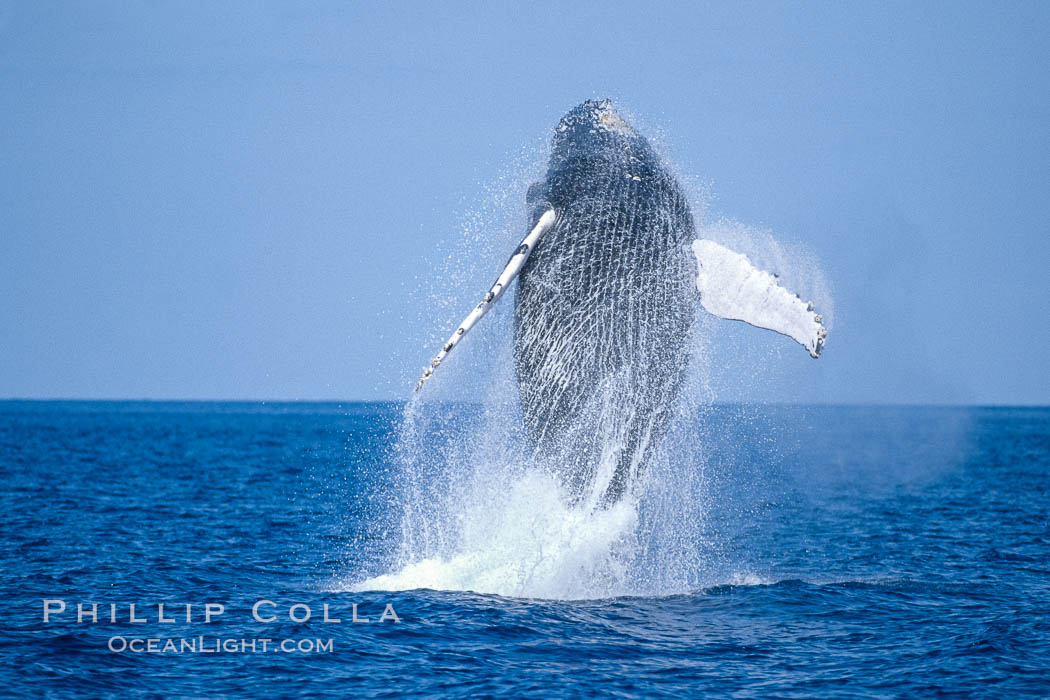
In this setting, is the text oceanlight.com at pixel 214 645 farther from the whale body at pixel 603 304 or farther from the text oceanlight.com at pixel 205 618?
the whale body at pixel 603 304

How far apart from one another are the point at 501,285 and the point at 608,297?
1.36 m

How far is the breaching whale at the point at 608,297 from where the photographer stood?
1206 centimetres

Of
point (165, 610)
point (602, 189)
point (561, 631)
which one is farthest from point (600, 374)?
point (165, 610)

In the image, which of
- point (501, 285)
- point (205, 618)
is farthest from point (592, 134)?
point (205, 618)

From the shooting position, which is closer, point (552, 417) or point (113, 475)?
point (552, 417)

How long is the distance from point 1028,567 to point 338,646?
10.5 metres

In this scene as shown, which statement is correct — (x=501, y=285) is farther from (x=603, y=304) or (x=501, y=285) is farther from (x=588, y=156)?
(x=588, y=156)

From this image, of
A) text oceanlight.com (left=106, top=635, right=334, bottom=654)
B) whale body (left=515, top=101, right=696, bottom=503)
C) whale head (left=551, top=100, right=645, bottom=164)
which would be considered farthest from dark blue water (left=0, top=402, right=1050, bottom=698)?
whale head (left=551, top=100, right=645, bottom=164)

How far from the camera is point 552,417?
492 inches

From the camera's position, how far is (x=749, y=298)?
11.9 m

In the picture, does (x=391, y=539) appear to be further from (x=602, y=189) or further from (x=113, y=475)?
(x=113, y=475)

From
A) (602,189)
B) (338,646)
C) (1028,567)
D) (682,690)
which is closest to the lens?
(682,690)

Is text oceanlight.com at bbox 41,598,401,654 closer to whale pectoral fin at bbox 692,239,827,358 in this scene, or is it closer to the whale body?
the whale body

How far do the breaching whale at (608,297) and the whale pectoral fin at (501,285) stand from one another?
31 mm
